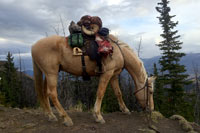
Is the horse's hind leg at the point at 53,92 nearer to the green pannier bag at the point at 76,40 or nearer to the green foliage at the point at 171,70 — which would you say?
the green pannier bag at the point at 76,40

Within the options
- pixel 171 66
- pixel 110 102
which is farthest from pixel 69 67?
pixel 171 66

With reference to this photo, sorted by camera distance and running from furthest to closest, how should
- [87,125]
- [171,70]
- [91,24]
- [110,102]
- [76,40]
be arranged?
[171,70]
[110,102]
[91,24]
[76,40]
[87,125]

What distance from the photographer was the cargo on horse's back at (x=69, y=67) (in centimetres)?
388

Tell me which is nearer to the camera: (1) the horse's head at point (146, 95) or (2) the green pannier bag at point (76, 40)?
(2) the green pannier bag at point (76, 40)

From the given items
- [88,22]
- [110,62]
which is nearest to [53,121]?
[110,62]

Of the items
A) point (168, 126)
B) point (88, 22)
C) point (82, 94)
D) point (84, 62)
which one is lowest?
point (82, 94)

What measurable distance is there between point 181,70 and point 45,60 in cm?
2111

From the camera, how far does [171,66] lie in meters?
21.2

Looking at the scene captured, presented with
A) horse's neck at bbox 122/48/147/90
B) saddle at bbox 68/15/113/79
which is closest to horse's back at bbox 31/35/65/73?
saddle at bbox 68/15/113/79

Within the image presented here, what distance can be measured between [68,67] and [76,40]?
28.9 inches

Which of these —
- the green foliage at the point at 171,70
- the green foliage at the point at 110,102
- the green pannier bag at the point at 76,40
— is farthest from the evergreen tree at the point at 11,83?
the green pannier bag at the point at 76,40

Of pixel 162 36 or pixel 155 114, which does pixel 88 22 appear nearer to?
pixel 155 114

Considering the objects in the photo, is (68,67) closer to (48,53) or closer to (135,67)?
(48,53)

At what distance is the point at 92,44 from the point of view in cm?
391
